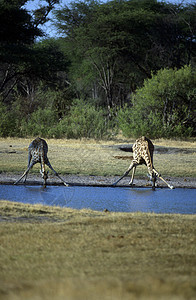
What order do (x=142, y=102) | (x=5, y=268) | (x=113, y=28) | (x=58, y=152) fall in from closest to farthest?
(x=5, y=268) < (x=58, y=152) < (x=142, y=102) < (x=113, y=28)

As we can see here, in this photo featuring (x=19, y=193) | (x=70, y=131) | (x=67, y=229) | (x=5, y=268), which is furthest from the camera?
(x=70, y=131)

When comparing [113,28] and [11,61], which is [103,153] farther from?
[113,28]

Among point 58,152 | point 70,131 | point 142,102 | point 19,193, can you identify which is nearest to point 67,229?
point 19,193

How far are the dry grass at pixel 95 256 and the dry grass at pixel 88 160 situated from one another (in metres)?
7.11

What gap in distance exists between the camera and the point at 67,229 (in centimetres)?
602

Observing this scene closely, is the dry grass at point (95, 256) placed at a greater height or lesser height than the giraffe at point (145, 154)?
lesser

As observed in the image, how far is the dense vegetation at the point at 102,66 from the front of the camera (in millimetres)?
26516

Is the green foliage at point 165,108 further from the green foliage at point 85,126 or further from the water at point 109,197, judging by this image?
the water at point 109,197

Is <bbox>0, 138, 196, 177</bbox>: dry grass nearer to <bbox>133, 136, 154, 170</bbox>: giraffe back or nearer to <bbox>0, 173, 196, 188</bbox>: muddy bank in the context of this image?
<bbox>0, 173, 196, 188</bbox>: muddy bank

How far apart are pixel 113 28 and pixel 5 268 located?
30734 mm

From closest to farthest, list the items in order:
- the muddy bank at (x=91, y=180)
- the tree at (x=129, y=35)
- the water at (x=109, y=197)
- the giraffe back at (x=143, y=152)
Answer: the water at (x=109, y=197) → the giraffe back at (x=143, y=152) → the muddy bank at (x=91, y=180) → the tree at (x=129, y=35)

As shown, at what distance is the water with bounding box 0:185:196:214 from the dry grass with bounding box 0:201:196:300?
1710mm

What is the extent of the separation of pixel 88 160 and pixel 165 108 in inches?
492

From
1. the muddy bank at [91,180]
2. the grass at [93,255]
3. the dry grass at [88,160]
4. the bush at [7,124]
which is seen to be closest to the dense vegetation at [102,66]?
the bush at [7,124]
